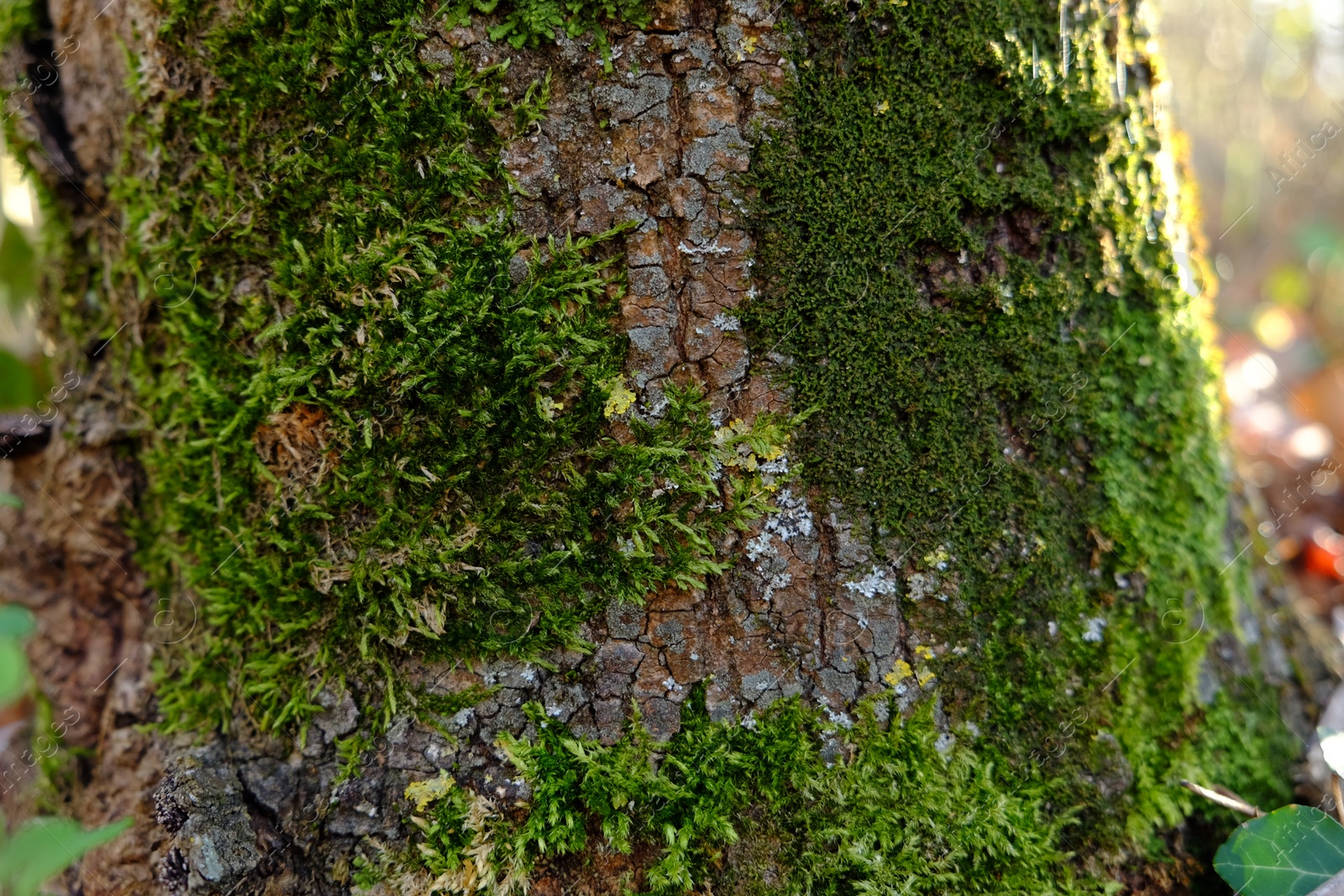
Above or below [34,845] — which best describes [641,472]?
above

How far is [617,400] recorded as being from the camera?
4.70 ft

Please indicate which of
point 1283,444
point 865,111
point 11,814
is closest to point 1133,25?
point 865,111

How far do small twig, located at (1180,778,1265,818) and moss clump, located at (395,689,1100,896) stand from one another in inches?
14.1

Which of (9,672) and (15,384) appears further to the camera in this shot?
(15,384)

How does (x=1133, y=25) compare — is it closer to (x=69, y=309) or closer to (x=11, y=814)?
(x=69, y=309)

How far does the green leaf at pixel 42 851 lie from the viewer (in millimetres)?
1118

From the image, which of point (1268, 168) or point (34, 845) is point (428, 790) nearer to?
point (34, 845)

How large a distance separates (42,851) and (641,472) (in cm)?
110

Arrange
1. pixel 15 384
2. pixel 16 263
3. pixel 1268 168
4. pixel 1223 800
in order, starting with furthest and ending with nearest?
pixel 1268 168 < pixel 16 263 < pixel 15 384 < pixel 1223 800

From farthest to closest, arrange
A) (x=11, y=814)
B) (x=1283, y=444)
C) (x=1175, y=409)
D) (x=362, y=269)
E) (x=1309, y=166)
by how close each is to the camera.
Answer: (x=1309, y=166) → (x=1283, y=444) → (x=11, y=814) → (x=1175, y=409) → (x=362, y=269)

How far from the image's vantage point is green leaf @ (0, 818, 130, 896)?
1.12m

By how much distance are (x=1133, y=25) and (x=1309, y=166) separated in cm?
986

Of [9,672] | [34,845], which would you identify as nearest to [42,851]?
[34,845]

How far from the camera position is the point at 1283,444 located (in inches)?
160
